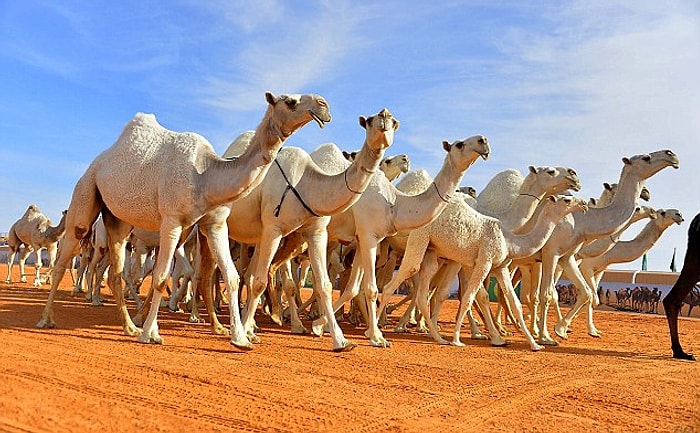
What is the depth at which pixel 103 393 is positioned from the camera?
211 inches

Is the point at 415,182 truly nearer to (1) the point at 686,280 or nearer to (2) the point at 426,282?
(2) the point at 426,282

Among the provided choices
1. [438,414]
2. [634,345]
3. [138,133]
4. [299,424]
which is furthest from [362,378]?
[634,345]

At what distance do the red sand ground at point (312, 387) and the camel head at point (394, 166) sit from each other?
13.3 ft

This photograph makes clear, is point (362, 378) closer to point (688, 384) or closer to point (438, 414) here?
point (438, 414)

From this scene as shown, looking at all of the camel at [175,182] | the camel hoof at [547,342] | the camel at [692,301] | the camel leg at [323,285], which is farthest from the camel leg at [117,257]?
the camel at [692,301]

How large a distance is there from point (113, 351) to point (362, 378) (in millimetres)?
2800

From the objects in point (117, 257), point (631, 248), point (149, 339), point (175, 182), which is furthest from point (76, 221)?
point (631, 248)

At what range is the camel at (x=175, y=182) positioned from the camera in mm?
8312

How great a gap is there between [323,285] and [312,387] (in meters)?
3.19

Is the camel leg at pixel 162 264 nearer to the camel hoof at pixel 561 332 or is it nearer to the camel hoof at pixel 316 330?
the camel hoof at pixel 316 330

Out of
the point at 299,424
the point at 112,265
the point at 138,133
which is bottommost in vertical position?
the point at 299,424

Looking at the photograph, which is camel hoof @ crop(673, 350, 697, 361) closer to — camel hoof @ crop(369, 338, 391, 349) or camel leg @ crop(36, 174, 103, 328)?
camel hoof @ crop(369, 338, 391, 349)

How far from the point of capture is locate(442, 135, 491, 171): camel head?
10.3 meters

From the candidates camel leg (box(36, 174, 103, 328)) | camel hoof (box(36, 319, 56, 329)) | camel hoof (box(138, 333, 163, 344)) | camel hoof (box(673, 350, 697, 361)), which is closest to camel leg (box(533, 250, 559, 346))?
camel hoof (box(673, 350, 697, 361))
